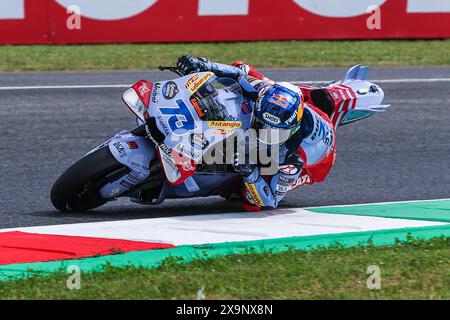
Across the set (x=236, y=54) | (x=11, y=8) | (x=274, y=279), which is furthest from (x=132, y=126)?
(x=274, y=279)

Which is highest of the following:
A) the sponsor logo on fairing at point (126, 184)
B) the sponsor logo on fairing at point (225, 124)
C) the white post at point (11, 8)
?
the white post at point (11, 8)

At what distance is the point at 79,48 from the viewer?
53.4ft

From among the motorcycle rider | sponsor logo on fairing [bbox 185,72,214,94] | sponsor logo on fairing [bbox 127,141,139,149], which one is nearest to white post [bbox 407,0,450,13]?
the motorcycle rider

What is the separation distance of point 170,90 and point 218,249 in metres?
1.48

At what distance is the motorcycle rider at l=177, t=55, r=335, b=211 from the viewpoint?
312 inches

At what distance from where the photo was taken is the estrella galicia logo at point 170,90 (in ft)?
26.2

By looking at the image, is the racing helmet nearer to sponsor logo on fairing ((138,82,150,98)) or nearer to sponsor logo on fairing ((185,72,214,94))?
sponsor logo on fairing ((185,72,214,94))

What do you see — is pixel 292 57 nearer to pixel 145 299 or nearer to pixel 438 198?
pixel 438 198

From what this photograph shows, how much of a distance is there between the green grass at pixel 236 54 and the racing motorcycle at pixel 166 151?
7.09m

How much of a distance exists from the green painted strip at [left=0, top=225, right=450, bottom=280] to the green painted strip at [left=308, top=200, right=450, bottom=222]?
44cm

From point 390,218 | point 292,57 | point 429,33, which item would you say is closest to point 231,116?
point 390,218

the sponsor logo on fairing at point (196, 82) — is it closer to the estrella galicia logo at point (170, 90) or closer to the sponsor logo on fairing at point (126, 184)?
the estrella galicia logo at point (170, 90)

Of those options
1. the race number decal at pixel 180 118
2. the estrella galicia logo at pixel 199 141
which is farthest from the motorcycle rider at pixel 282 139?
the race number decal at pixel 180 118

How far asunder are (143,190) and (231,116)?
3.03ft
